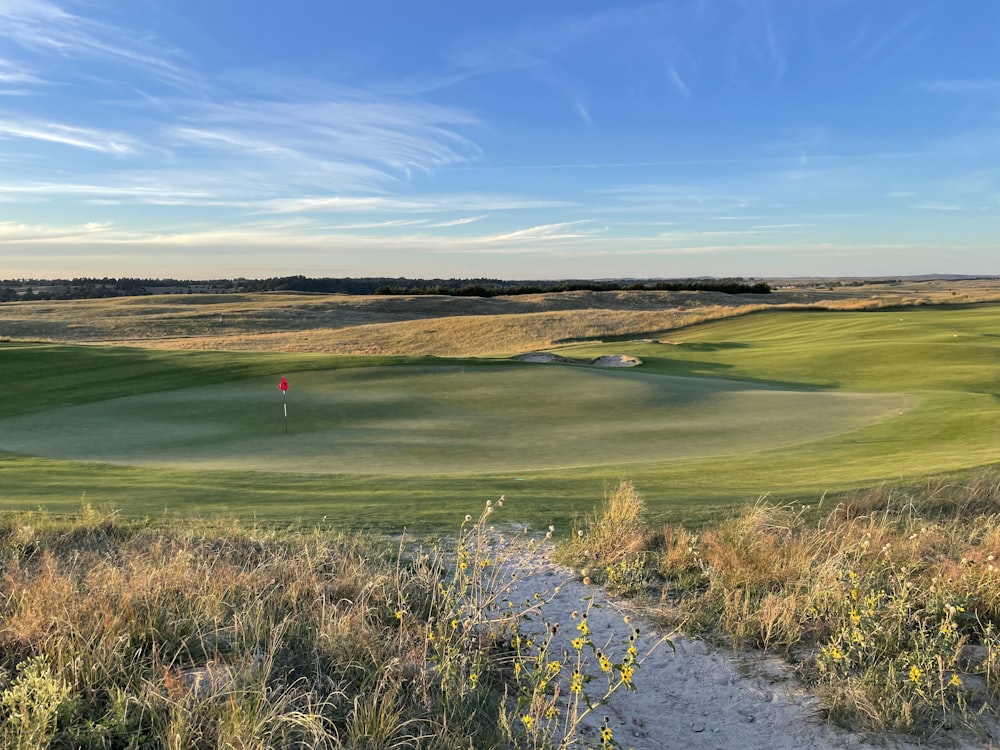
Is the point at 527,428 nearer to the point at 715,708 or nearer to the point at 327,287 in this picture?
the point at 715,708

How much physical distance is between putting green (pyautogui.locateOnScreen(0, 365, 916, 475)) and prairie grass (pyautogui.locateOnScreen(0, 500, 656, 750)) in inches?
243

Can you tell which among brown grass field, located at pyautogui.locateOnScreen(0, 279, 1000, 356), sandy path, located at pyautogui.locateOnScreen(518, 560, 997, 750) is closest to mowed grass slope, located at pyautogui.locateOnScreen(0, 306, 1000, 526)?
sandy path, located at pyautogui.locateOnScreen(518, 560, 997, 750)

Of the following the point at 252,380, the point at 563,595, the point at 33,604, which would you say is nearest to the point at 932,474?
the point at 563,595

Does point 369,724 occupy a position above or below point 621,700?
above

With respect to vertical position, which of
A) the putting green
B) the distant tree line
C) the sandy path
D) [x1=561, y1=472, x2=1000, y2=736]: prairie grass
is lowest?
the putting green

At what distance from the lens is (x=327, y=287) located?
423 ft

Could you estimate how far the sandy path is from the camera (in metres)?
3.99

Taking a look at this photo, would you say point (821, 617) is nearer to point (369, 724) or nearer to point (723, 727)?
point (723, 727)

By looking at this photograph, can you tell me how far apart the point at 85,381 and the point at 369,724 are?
70.7 ft

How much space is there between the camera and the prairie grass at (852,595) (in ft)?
13.9

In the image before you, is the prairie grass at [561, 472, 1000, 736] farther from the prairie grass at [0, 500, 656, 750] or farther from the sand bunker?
the sand bunker

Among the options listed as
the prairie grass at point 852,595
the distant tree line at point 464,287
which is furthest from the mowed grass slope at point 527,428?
the distant tree line at point 464,287

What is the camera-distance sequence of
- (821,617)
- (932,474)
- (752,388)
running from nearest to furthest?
(821,617)
(932,474)
(752,388)

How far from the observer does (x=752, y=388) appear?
20891mm
